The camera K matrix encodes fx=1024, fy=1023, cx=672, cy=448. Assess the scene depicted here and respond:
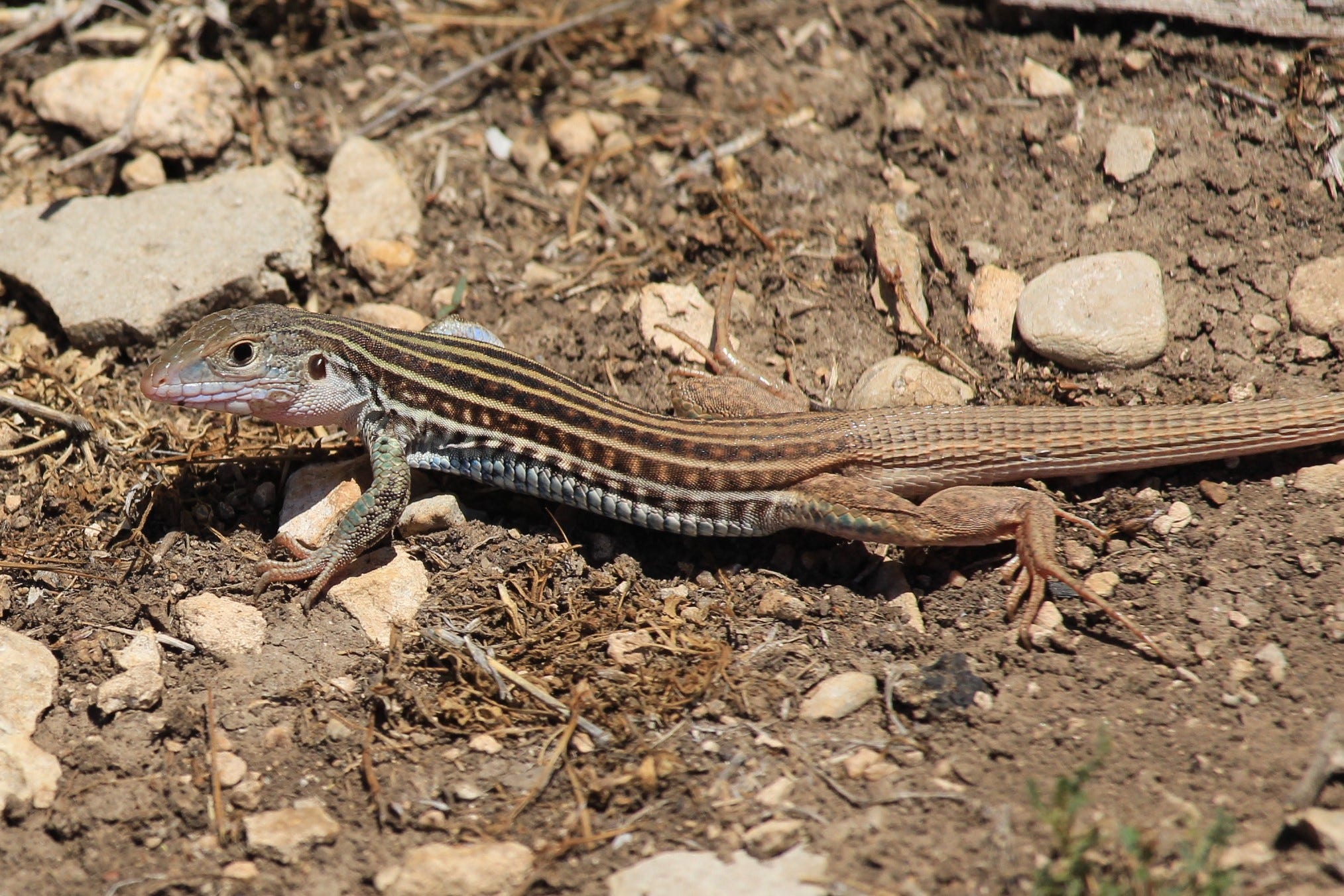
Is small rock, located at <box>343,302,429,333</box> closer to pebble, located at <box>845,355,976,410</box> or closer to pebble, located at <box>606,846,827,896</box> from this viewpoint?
pebble, located at <box>845,355,976,410</box>

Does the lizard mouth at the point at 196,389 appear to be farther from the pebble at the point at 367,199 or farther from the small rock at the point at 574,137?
the small rock at the point at 574,137

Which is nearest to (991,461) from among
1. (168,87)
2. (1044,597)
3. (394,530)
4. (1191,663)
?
(1044,597)

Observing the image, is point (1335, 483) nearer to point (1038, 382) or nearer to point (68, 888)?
point (1038, 382)

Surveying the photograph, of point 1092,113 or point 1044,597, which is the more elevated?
point 1092,113

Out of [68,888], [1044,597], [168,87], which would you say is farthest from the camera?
[168,87]

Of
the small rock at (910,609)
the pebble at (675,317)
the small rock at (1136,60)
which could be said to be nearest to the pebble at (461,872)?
the small rock at (910,609)

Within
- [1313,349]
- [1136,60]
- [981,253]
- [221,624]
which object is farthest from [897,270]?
[221,624]

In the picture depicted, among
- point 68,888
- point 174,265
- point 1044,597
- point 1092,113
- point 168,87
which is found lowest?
point 68,888
